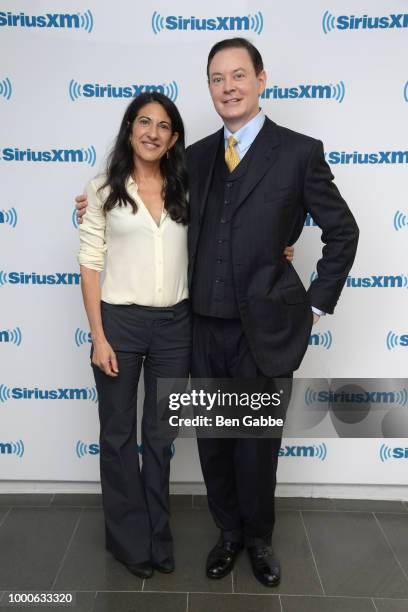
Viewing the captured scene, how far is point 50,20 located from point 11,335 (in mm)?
1388

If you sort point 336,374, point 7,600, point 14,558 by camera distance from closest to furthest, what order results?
point 7,600
point 14,558
point 336,374

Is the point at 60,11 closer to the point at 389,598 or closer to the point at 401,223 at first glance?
the point at 401,223

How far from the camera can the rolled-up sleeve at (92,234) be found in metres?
1.87

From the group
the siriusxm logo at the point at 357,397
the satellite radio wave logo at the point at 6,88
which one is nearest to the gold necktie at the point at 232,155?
the satellite radio wave logo at the point at 6,88

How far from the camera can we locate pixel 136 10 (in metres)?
2.29

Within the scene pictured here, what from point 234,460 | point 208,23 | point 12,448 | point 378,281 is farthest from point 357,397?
point 208,23

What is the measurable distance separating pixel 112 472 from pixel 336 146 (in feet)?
5.34

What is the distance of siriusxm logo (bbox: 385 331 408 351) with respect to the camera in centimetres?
252

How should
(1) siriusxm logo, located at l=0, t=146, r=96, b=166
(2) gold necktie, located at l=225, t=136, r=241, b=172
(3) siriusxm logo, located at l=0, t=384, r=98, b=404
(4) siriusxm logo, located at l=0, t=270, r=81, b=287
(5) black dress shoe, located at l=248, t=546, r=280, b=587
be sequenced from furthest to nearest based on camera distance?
(3) siriusxm logo, located at l=0, t=384, r=98, b=404 < (4) siriusxm logo, located at l=0, t=270, r=81, b=287 < (1) siriusxm logo, located at l=0, t=146, r=96, b=166 < (5) black dress shoe, located at l=248, t=546, r=280, b=587 < (2) gold necktie, located at l=225, t=136, r=241, b=172

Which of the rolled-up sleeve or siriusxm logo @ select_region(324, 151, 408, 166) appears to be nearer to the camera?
the rolled-up sleeve

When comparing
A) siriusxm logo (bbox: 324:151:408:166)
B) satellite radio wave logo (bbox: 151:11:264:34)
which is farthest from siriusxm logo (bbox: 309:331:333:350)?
satellite radio wave logo (bbox: 151:11:264:34)

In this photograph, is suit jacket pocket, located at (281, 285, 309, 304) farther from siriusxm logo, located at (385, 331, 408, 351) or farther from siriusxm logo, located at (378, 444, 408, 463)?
siriusxm logo, located at (378, 444, 408, 463)

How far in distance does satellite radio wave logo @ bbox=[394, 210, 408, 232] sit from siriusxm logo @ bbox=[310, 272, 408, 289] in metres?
0.22

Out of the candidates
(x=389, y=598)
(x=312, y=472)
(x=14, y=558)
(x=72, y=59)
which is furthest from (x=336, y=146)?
(x=14, y=558)
